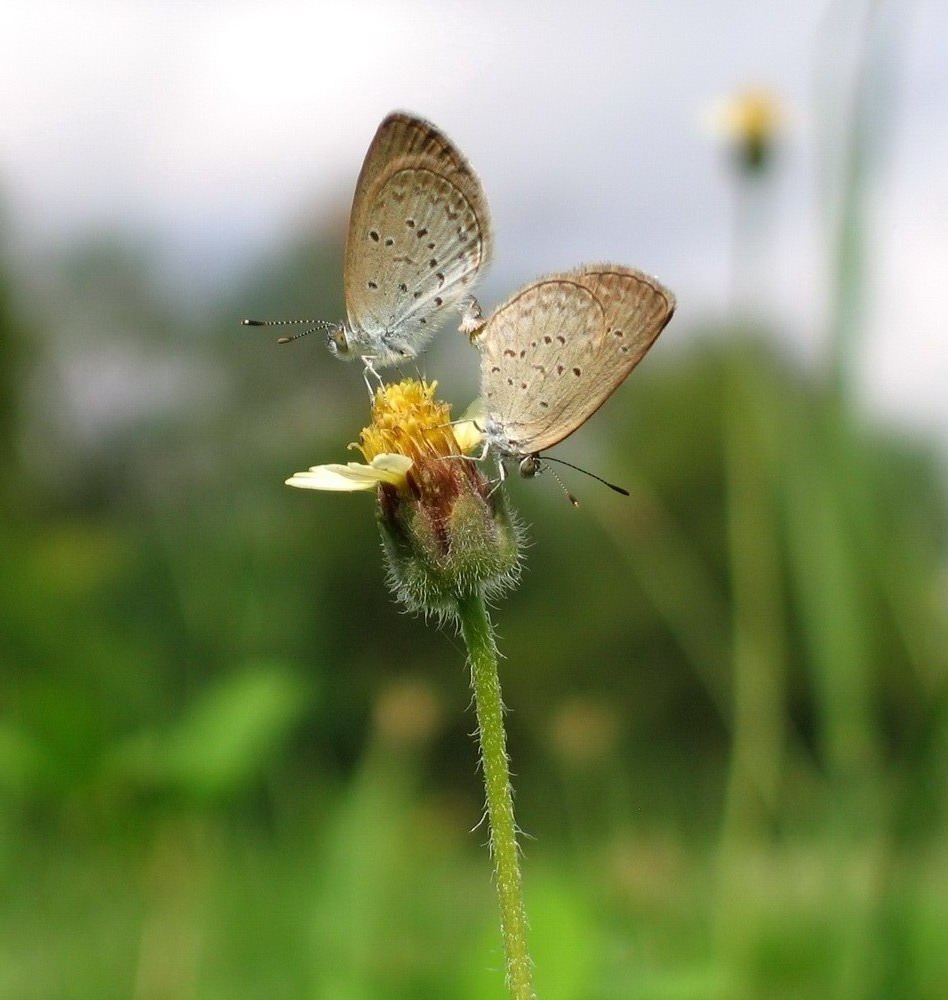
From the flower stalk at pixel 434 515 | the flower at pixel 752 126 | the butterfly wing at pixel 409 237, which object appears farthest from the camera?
the flower at pixel 752 126

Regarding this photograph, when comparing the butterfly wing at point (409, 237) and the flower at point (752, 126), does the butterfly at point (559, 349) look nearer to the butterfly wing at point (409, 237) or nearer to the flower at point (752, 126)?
the butterfly wing at point (409, 237)

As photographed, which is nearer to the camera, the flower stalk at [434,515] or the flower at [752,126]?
the flower stalk at [434,515]

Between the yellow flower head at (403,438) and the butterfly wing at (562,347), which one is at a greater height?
the butterfly wing at (562,347)

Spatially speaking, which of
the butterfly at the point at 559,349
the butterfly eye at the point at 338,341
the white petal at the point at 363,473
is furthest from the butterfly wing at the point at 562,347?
Answer: the butterfly eye at the point at 338,341

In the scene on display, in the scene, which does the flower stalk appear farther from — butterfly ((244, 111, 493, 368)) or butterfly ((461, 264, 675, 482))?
butterfly ((244, 111, 493, 368))

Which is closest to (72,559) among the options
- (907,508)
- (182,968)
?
(182,968)

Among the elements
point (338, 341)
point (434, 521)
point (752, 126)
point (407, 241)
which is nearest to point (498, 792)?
point (434, 521)

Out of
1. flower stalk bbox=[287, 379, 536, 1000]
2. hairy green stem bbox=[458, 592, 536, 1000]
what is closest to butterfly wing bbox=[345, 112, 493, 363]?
flower stalk bbox=[287, 379, 536, 1000]
